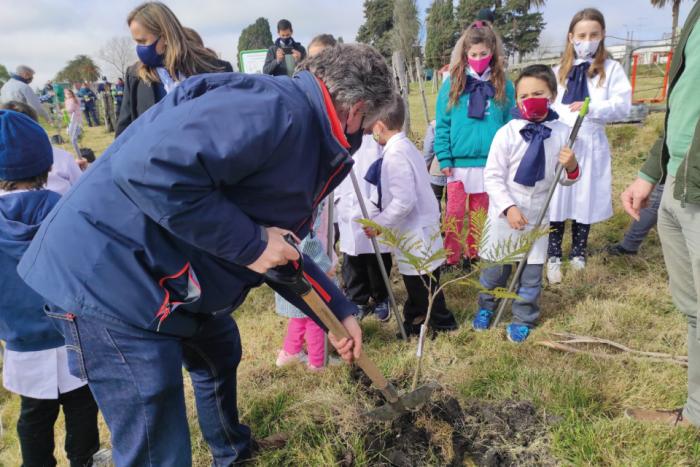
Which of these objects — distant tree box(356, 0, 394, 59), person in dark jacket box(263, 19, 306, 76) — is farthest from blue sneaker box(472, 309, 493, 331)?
distant tree box(356, 0, 394, 59)

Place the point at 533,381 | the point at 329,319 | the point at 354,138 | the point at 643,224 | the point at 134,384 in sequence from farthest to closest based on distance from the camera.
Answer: the point at 643,224 < the point at 533,381 < the point at 329,319 < the point at 354,138 < the point at 134,384

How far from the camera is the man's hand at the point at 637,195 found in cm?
237

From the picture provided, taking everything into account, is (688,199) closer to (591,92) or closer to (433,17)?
(591,92)

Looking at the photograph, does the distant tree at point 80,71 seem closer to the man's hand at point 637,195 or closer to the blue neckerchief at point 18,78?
the blue neckerchief at point 18,78

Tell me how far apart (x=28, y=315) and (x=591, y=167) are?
14.1ft

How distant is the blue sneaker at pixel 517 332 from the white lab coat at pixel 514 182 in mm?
476

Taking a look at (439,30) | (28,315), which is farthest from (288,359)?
(439,30)

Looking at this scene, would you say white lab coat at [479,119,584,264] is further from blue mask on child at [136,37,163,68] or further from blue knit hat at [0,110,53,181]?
blue knit hat at [0,110,53,181]

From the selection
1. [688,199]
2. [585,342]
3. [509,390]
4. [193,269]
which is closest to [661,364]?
[585,342]

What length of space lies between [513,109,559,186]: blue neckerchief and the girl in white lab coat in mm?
1059

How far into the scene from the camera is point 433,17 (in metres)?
44.2

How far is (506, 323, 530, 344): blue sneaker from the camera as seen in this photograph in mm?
3264

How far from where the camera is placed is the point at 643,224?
4285mm

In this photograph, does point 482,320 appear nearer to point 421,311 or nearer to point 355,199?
point 421,311
